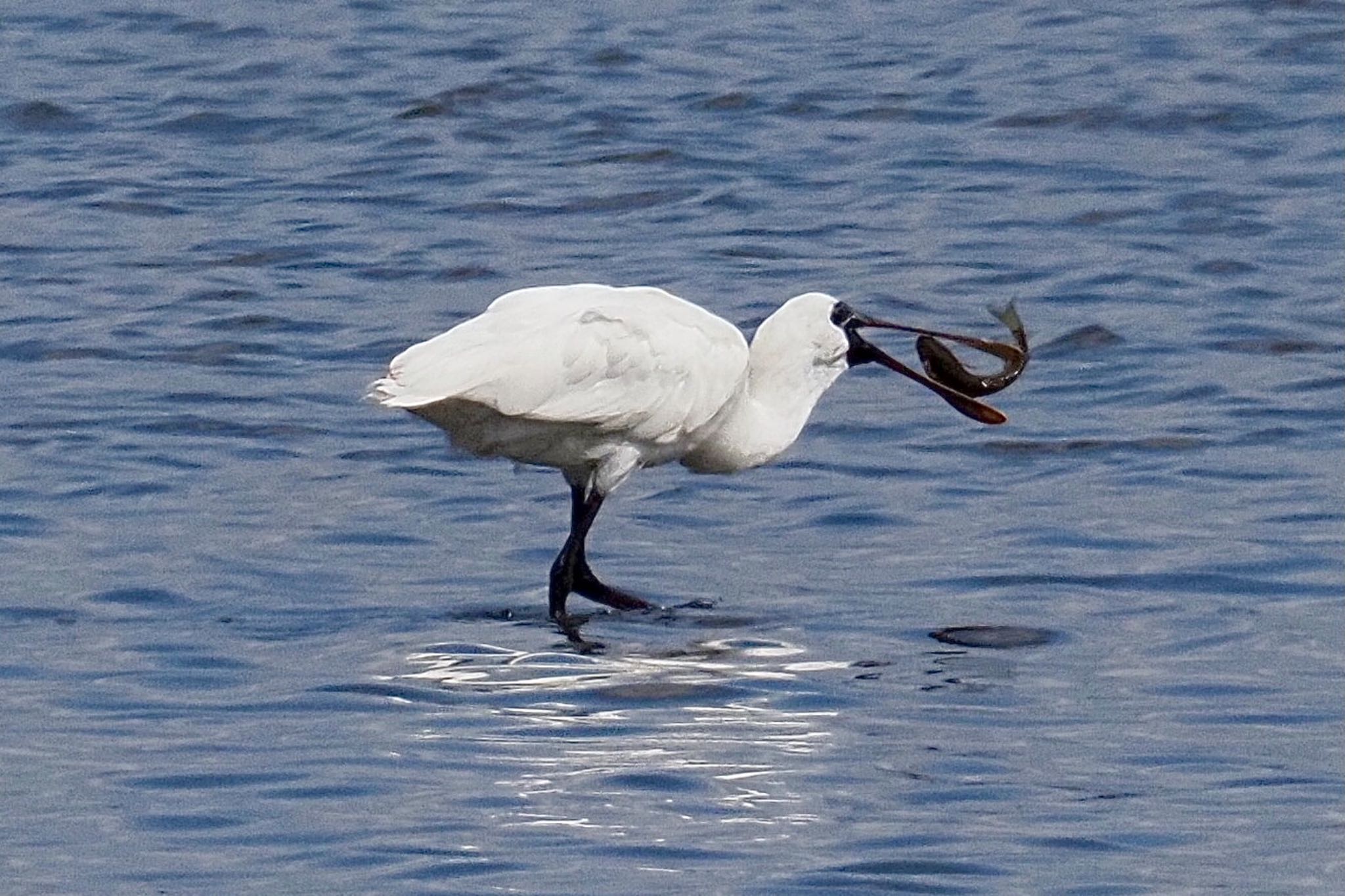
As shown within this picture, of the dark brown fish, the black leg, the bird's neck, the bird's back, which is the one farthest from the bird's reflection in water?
the dark brown fish

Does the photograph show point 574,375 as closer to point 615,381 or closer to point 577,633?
point 615,381

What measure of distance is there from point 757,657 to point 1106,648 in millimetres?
938

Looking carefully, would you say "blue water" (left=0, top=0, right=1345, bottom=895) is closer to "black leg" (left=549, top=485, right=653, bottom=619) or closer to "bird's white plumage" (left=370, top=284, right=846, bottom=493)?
"black leg" (left=549, top=485, right=653, bottom=619)

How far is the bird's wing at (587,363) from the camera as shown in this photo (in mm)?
8867

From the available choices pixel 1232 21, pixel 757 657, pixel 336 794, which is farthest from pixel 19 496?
pixel 1232 21

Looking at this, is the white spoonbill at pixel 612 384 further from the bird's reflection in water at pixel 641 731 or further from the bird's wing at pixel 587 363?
the bird's reflection in water at pixel 641 731

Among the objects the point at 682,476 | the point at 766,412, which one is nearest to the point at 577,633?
the point at 766,412

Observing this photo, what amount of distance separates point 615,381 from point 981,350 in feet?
5.35

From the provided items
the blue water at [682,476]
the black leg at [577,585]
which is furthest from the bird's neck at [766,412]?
the black leg at [577,585]

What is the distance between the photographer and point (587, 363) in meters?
9.05

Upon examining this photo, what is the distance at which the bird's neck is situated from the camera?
9.60m

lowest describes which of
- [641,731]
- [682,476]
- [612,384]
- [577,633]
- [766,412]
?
[682,476]

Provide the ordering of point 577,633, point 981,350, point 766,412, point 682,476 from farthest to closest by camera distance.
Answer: point 682,476 → point 981,350 → point 766,412 → point 577,633

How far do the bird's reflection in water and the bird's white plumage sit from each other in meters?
0.77
